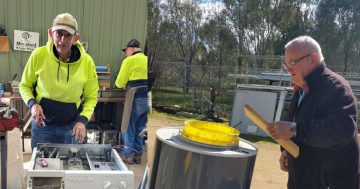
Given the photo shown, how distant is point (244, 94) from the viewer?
143 inches

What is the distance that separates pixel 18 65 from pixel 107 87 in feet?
2.19

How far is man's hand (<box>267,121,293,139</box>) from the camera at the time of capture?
4.16ft

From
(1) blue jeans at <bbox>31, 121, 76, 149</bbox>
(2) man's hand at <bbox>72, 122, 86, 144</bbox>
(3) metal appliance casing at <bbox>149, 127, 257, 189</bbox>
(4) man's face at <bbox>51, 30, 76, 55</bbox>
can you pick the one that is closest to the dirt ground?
(1) blue jeans at <bbox>31, 121, 76, 149</bbox>

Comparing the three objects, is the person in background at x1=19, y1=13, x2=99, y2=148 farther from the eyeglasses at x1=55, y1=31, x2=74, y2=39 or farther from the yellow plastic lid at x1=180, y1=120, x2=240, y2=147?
the yellow plastic lid at x1=180, y1=120, x2=240, y2=147

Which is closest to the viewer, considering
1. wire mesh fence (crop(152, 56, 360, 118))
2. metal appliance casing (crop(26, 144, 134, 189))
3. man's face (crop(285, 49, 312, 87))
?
metal appliance casing (crop(26, 144, 134, 189))

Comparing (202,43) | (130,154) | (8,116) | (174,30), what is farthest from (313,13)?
(8,116)

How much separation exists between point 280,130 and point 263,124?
6 centimetres

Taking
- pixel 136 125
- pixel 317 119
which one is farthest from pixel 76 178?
pixel 136 125

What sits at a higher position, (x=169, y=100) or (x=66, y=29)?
(x=66, y=29)

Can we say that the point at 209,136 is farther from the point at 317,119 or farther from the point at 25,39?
the point at 25,39

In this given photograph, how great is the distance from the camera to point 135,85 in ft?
9.91

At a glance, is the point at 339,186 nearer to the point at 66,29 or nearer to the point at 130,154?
the point at 66,29

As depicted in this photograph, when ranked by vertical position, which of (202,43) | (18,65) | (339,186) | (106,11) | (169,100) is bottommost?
(339,186)

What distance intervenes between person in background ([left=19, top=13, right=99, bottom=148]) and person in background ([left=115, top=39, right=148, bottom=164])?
2.99 feet
